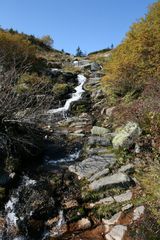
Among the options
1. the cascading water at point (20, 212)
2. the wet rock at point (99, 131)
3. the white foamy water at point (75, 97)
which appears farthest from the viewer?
the white foamy water at point (75, 97)

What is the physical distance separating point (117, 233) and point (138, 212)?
2.53 feet

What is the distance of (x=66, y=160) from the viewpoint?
40.8 ft

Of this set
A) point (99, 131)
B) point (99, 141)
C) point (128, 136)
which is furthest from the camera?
point (99, 131)

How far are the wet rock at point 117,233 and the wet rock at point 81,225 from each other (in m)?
0.67

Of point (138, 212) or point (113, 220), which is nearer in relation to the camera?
point (138, 212)

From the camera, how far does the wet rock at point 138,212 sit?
797 centimetres

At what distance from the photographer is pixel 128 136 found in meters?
11.8

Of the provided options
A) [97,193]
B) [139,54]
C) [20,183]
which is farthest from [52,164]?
[139,54]

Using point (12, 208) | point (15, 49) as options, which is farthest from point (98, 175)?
point (15, 49)

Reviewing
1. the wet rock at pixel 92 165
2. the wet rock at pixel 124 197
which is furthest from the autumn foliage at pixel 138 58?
the wet rock at pixel 124 197

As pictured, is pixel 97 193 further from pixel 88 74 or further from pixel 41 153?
pixel 88 74

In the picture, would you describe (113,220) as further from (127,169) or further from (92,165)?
(92,165)

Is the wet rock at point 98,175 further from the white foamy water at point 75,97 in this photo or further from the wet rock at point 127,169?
the white foamy water at point 75,97

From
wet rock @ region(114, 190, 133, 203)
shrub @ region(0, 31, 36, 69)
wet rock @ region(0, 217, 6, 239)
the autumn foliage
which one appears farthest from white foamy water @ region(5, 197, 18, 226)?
shrub @ region(0, 31, 36, 69)
